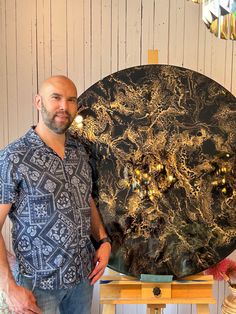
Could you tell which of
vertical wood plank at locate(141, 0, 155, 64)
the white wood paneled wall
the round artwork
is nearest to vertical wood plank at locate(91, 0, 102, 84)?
the white wood paneled wall

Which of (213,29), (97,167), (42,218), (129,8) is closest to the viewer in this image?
(213,29)

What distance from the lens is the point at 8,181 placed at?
134cm

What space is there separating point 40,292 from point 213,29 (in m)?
1.09

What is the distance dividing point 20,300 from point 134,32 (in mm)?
1493

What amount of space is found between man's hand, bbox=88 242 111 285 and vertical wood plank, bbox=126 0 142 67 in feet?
3.40

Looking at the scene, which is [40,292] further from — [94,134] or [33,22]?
[33,22]

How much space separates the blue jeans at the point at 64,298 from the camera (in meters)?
1.42

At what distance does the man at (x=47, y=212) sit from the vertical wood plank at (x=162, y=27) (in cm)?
81

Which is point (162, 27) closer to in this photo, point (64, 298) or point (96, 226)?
point (96, 226)

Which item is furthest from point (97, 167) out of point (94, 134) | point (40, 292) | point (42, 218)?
point (40, 292)

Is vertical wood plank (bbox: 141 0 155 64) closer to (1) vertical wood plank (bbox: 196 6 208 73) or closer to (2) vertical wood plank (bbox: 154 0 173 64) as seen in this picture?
(2) vertical wood plank (bbox: 154 0 173 64)

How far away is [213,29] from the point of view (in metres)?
0.95

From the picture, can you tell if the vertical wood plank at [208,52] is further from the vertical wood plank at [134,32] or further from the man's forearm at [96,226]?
the man's forearm at [96,226]

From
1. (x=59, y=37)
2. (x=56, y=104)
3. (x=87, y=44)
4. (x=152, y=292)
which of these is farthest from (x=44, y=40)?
(x=152, y=292)
